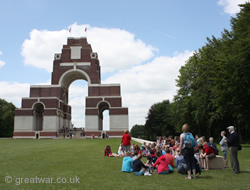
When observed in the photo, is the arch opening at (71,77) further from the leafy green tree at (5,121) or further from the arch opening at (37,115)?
the leafy green tree at (5,121)

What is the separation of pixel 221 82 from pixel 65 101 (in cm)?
4213

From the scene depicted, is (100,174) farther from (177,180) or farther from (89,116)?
(89,116)

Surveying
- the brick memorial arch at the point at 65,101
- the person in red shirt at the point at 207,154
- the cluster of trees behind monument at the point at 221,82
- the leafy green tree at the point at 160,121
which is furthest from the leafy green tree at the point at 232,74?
the leafy green tree at the point at 160,121

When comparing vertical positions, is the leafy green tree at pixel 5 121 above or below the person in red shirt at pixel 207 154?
above

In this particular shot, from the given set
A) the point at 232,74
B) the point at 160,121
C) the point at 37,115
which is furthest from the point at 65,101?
the point at 232,74

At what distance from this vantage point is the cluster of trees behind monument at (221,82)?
1812cm

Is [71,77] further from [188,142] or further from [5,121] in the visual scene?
[188,142]

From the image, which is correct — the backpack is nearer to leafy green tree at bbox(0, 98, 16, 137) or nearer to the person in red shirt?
the person in red shirt

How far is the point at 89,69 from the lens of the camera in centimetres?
5288

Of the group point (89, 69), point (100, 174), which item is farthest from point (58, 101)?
point (100, 174)

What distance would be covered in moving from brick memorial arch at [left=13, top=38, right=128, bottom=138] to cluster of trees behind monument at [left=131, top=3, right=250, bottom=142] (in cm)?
1354

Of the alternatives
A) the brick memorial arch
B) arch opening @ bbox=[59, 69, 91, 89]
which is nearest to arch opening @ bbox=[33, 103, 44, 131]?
the brick memorial arch

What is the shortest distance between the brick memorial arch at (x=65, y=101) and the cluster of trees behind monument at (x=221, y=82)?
1354 centimetres

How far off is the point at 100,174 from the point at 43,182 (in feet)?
6.49
